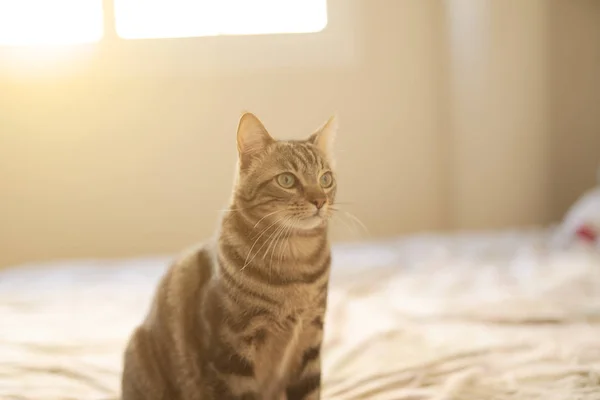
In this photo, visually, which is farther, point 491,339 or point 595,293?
point 595,293

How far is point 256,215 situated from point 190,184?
5.52 feet

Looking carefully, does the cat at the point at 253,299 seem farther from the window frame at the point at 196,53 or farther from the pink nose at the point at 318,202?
the window frame at the point at 196,53

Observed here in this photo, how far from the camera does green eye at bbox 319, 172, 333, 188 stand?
0.99m

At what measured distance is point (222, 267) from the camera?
3.03 ft

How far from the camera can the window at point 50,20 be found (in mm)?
2494

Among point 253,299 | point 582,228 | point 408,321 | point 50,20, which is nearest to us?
point 253,299

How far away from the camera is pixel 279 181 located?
0.95 meters

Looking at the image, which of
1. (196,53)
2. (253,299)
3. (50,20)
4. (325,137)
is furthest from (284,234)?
(50,20)

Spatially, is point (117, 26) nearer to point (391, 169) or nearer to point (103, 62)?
point (103, 62)

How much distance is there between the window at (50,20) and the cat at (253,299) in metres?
1.86

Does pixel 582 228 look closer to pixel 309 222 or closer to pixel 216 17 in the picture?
pixel 309 222

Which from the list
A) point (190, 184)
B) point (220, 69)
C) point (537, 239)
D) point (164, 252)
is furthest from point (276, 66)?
point (537, 239)

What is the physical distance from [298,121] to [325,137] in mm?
1523

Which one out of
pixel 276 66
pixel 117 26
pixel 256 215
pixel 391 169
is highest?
pixel 117 26
